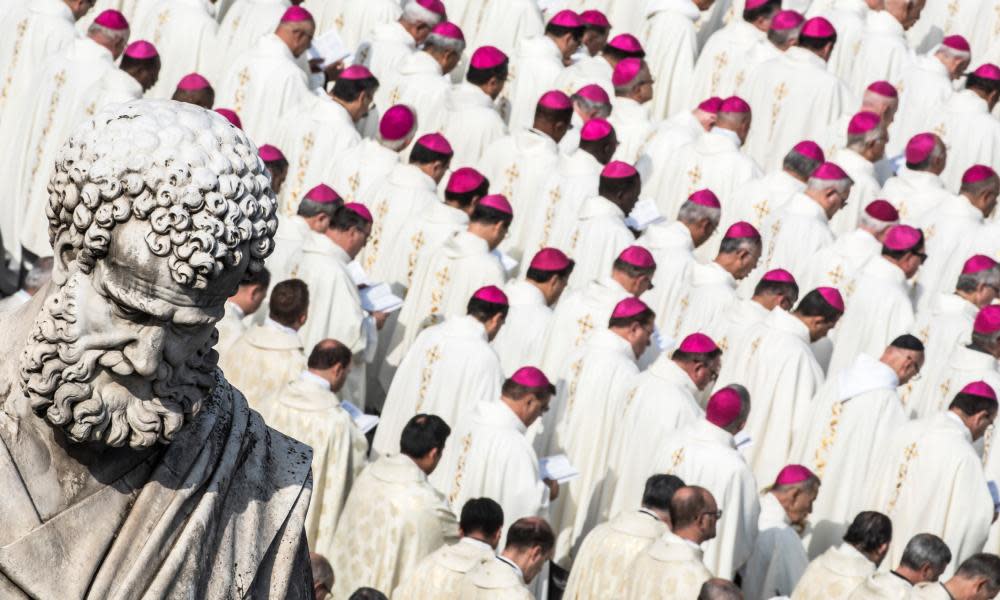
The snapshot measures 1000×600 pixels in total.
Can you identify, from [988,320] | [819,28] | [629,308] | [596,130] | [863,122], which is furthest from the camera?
[819,28]

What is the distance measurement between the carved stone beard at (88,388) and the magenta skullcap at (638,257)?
9209 mm

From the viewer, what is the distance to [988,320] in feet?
39.2

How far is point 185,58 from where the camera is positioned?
15.2 meters

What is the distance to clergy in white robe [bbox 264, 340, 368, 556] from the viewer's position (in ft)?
33.9

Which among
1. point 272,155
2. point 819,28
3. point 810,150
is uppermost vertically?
point 819,28

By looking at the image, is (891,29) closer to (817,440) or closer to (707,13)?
(707,13)

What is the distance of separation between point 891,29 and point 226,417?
42.3ft

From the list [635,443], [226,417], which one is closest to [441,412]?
[635,443]

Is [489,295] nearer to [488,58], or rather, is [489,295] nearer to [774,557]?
[774,557]

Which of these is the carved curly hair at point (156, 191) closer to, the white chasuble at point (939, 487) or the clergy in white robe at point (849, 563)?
the clergy in white robe at point (849, 563)

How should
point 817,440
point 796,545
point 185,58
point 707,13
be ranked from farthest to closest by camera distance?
point 707,13
point 185,58
point 817,440
point 796,545

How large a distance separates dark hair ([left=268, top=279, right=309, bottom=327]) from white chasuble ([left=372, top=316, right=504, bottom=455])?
79 centimetres

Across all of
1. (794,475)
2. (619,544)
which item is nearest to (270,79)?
(794,475)

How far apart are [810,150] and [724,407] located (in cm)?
331
